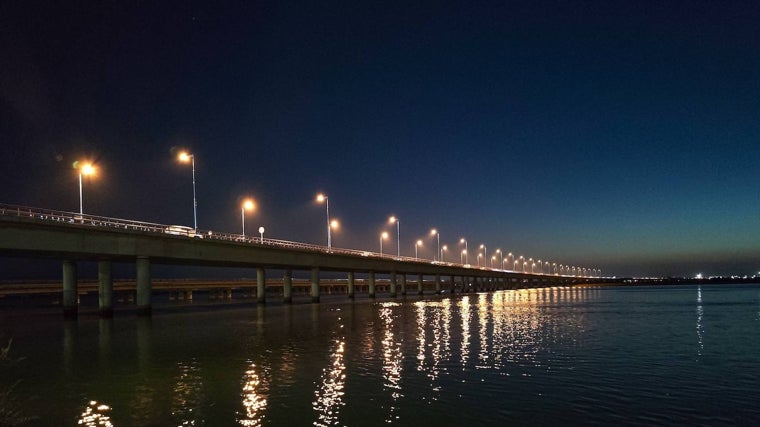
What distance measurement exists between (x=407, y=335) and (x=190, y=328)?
19309mm

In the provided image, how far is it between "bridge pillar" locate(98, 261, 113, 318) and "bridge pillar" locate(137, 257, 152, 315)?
4644mm

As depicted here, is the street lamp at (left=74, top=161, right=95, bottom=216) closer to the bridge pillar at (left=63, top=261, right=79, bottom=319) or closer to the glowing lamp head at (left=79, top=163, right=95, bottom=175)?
the glowing lamp head at (left=79, top=163, right=95, bottom=175)

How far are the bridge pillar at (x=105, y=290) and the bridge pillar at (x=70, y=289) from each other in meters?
2.63

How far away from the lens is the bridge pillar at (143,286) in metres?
59.4

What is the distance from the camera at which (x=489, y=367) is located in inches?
870

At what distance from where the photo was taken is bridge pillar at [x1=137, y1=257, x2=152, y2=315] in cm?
5941

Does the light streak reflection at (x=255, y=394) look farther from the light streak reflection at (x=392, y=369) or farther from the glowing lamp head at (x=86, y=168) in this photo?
the glowing lamp head at (x=86, y=168)

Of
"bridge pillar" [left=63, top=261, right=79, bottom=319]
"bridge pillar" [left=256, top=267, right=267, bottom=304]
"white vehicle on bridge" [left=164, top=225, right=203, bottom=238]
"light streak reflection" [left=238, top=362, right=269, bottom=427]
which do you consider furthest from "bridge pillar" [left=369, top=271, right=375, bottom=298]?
"light streak reflection" [left=238, top=362, right=269, bottom=427]

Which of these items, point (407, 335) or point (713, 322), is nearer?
point (407, 335)

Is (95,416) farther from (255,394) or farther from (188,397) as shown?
(255,394)

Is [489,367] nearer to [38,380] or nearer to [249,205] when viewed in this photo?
[38,380]

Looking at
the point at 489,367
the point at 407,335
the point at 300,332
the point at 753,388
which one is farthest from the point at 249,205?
the point at 753,388

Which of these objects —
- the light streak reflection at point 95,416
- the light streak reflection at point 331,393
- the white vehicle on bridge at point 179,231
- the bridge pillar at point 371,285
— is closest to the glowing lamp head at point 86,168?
the white vehicle on bridge at point 179,231

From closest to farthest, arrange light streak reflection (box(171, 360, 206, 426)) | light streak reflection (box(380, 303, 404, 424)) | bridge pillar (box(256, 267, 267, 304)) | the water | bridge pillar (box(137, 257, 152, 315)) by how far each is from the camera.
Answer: light streak reflection (box(171, 360, 206, 426)) < the water < light streak reflection (box(380, 303, 404, 424)) < bridge pillar (box(137, 257, 152, 315)) < bridge pillar (box(256, 267, 267, 304))
